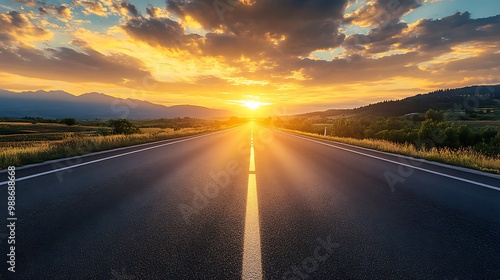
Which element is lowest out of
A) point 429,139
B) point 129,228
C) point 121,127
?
point 129,228

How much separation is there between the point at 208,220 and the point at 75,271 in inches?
65.5

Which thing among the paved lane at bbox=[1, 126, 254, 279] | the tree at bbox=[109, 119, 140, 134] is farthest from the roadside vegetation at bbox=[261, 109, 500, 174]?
the tree at bbox=[109, 119, 140, 134]

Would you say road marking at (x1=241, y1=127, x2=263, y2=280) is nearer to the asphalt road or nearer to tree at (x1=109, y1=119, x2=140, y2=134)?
the asphalt road

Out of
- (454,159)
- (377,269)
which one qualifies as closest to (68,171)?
(377,269)

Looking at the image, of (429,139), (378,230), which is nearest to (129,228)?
(378,230)

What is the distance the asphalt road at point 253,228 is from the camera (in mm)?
2424

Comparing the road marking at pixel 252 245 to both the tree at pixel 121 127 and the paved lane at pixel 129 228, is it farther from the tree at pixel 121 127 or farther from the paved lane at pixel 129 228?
the tree at pixel 121 127

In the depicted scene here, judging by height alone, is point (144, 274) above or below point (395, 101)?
below

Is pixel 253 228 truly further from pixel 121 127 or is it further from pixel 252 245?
pixel 121 127

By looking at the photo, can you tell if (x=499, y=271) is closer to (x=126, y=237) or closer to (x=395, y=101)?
(x=126, y=237)

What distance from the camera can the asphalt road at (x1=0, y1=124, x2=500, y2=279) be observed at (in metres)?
2.42

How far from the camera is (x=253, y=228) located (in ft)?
11.0

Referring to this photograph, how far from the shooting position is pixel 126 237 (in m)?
3.07

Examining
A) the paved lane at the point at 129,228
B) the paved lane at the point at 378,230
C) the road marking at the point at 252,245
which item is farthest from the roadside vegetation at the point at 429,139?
the paved lane at the point at 129,228
